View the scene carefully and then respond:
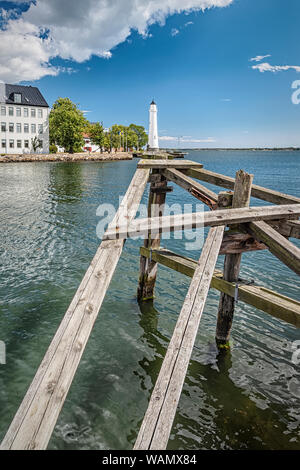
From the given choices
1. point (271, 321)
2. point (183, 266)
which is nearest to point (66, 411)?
point (183, 266)

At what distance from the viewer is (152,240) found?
709 cm

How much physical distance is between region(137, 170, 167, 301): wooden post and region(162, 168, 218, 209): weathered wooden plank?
0.53 meters

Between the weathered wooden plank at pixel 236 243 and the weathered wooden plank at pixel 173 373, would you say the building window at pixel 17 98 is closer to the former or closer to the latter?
the weathered wooden plank at pixel 236 243

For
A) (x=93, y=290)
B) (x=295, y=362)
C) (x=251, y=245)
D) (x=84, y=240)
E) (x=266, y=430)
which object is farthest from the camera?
(x=84, y=240)

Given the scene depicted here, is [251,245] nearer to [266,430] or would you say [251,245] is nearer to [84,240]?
[266,430]

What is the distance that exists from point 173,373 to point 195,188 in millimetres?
3847

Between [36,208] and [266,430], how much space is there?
17592mm

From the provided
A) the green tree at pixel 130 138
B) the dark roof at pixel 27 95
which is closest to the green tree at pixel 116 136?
the green tree at pixel 130 138

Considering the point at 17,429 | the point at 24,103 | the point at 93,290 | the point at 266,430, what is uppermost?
the point at 24,103

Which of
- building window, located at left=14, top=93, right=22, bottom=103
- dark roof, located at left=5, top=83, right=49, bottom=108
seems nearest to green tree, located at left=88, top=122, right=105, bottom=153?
dark roof, located at left=5, top=83, right=49, bottom=108

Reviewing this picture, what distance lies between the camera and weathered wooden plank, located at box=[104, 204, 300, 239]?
3688mm

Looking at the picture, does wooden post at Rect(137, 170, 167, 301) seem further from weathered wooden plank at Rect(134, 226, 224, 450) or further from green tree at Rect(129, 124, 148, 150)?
green tree at Rect(129, 124, 148, 150)

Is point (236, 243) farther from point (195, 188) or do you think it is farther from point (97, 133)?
point (97, 133)

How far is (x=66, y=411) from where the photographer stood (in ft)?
14.8
